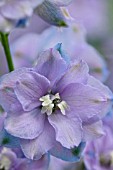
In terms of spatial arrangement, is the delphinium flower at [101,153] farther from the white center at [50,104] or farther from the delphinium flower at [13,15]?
the delphinium flower at [13,15]

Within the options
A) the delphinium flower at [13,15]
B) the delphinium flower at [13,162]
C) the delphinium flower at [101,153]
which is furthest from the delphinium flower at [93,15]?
the delphinium flower at [13,15]

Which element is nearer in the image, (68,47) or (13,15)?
(13,15)

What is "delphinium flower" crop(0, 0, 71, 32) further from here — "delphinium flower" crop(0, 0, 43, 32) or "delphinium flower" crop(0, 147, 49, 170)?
"delphinium flower" crop(0, 147, 49, 170)

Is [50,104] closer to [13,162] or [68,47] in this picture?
[13,162]

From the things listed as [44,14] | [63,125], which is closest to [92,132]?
[63,125]

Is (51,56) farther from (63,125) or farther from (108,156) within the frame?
(108,156)

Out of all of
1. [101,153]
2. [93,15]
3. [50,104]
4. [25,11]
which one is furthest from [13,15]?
[93,15]
